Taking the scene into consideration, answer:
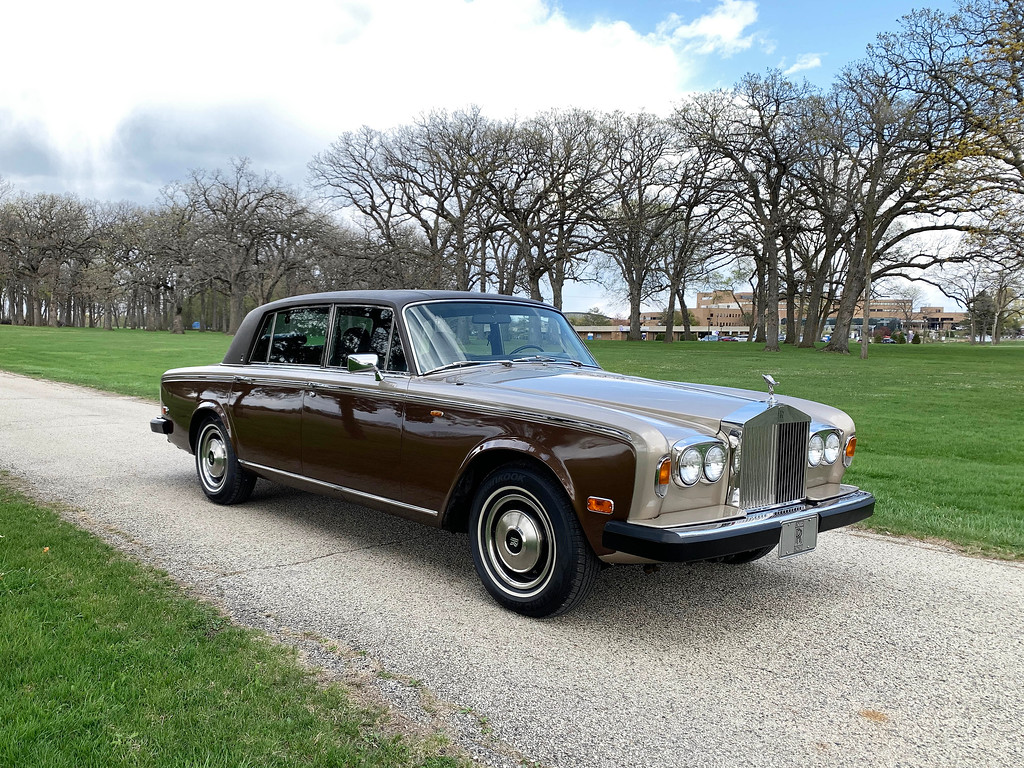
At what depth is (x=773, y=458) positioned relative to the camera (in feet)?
13.1

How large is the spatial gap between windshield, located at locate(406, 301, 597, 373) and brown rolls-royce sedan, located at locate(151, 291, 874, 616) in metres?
0.01

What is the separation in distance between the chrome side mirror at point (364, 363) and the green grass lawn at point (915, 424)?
415 cm

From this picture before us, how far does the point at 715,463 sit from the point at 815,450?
99 cm

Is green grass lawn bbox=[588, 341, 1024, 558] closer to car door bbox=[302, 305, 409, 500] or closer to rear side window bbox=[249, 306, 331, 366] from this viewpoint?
car door bbox=[302, 305, 409, 500]

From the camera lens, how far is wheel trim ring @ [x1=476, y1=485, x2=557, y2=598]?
388 cm

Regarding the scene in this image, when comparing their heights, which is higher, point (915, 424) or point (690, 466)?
point (690, 466)

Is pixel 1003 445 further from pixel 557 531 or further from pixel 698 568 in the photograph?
pixel 557 531

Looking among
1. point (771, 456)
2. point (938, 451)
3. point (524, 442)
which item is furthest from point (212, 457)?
point (938, 451)

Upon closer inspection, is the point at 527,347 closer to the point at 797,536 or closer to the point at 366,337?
the point at 366,337

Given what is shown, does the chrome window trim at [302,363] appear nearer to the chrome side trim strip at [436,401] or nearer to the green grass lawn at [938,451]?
the chrome side trim strip at [436,401]

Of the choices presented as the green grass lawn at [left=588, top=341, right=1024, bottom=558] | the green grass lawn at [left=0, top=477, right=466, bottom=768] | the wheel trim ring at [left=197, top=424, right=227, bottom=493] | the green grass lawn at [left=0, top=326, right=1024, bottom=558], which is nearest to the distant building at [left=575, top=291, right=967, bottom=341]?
the green grass lawn at [left=0, top=326, right=1024, bottom=558]

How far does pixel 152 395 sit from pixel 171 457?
303 inches

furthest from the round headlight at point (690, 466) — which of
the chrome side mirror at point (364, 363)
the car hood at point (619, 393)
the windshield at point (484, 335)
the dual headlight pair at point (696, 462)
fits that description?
the chrome side mirror at point (364, 363)

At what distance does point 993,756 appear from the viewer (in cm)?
271
